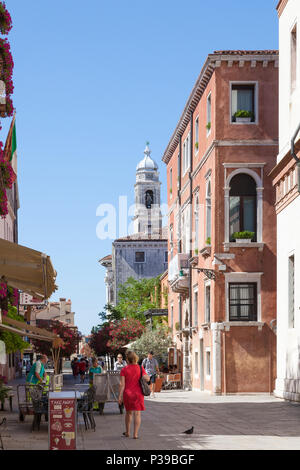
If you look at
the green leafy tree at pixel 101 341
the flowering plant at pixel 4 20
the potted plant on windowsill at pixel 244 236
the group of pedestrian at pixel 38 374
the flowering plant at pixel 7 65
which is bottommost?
the green leafy tree at pixel 101 341

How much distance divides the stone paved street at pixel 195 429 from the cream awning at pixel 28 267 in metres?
2.71

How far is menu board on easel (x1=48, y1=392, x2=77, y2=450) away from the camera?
1252cm

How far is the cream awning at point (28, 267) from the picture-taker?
51.2 ft

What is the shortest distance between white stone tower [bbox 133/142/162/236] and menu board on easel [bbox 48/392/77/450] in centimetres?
11040

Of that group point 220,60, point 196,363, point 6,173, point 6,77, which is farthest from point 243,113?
point 6,173

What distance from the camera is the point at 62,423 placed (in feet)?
41.1

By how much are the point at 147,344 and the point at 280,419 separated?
85.7ft

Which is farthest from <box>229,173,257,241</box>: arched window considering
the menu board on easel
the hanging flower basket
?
the menu board on easel

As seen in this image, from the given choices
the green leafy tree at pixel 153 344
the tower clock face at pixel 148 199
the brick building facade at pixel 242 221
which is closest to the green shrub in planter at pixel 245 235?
the brick building facade at pixel 242 221

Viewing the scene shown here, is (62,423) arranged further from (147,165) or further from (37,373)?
(147,165)

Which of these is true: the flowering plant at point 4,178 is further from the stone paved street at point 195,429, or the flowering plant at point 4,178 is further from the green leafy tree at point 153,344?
the green leafy tree at point 153,344

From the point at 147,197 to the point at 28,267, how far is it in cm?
11586

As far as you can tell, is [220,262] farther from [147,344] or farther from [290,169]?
[147,344]
